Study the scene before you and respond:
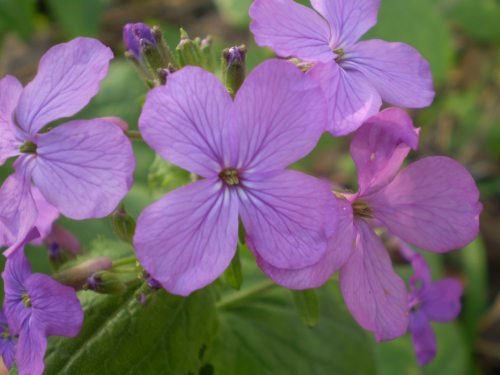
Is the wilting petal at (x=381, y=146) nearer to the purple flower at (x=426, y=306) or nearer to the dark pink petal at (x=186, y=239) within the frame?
the dark pink petal at (x=186, y=239)

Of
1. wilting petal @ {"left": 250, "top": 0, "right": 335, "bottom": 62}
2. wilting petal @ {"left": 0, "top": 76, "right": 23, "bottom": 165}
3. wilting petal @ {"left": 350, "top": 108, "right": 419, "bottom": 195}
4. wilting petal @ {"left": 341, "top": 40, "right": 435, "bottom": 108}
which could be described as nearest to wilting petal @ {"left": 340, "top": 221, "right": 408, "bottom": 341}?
wilting petal @ {"left": 350, "top": 108, "right": 419, "bottom": 195}

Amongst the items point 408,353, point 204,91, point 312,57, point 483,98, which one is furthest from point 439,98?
point 204,91

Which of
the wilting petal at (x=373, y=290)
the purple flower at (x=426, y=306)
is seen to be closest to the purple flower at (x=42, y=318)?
Result: the wilting petal at (x=373, y=290)

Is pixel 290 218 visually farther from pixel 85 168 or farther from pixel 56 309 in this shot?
→ pixel 56 309

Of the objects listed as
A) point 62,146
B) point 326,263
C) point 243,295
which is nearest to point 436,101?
point 243,295

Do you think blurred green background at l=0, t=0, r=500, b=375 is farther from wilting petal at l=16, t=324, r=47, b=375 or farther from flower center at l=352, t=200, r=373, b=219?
wilting petal at l=16, t=324, r=47, b=375

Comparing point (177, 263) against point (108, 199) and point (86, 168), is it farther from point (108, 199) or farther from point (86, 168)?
point (86, 168)

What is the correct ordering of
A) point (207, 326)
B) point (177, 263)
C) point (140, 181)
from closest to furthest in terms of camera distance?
point (177, 263) < point (207, 326) < point (140, 181)
